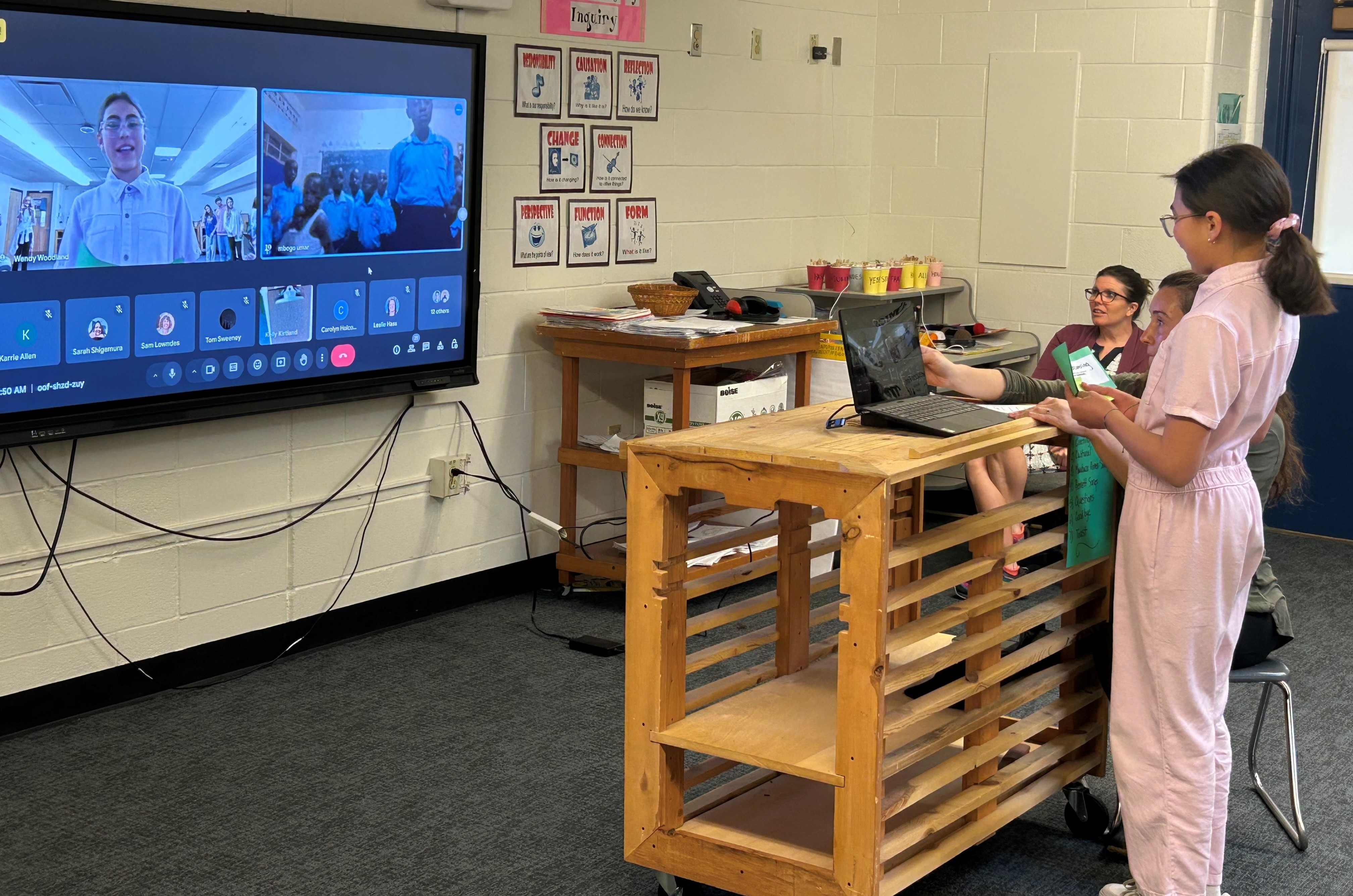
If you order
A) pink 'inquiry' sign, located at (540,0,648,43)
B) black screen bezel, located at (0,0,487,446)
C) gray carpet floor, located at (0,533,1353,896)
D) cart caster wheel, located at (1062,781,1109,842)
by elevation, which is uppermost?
pink 'inquiry' sign, located at (540,0,648,43)

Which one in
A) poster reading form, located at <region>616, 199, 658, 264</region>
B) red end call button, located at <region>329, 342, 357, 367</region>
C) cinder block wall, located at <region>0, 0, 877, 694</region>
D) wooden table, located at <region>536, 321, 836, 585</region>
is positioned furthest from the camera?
poster reading form, located at <region>616, 199, 658, 264</region>

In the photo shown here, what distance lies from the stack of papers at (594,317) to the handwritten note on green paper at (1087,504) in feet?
6.24

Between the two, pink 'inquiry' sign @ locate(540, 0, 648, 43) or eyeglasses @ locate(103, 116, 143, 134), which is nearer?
eyeglasses @ locate(103, 116, 143, 134)

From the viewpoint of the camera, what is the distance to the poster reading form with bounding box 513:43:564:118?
4.54m

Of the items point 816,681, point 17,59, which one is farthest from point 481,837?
point 17,59

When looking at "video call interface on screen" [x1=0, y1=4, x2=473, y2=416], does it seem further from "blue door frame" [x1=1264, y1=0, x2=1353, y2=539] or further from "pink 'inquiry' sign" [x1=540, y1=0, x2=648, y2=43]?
"blue door frame" [x1=1264, y1=0, x2=1353, y2=539]

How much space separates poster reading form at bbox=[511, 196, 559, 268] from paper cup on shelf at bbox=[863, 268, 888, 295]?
145 centimetres

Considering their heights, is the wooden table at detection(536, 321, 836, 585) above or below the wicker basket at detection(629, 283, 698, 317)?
below

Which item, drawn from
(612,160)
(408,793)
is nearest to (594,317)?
(612,160)

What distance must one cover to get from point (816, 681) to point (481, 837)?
0.80 meters

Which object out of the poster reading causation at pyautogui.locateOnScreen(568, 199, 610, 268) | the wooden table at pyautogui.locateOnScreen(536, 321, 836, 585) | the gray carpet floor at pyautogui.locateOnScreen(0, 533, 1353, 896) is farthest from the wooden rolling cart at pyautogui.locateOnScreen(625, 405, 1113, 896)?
the poster reading causation at pyautogui.locateOnScreen(568, 199, 610, 268)

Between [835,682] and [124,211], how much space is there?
204 centimetres

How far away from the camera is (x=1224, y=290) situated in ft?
8.12

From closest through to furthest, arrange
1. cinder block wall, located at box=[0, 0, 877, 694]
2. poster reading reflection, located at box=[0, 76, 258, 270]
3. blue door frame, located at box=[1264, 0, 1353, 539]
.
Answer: poster reading reflection, located at box=[0, 76, 258, 270] < cinder block wall, located at box=[0, 0, 877, 694] < blue door frame, located at box=[1264, 0, 1353, 539]
